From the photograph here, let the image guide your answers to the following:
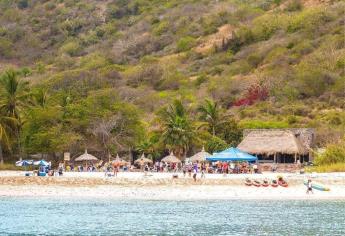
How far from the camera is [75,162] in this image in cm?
5572

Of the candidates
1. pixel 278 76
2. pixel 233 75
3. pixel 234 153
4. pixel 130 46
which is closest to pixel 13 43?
pixel 130 46

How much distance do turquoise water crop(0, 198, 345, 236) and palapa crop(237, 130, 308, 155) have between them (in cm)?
1608

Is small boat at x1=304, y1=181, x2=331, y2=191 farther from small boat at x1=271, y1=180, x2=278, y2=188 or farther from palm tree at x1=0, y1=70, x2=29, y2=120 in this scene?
palm tree at x1=0, y1=70, x2=29, y2=120

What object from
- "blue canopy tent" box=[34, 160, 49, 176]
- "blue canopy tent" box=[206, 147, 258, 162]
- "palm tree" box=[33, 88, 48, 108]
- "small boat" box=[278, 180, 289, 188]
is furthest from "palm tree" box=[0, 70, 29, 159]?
"small boat" box=[278, 180, 289, 188]

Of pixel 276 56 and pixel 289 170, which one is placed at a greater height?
pixel 276 56

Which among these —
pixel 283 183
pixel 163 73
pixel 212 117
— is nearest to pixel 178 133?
pixel 212 117

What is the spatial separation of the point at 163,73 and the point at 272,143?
41944mm

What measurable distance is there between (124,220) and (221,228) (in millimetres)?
4385

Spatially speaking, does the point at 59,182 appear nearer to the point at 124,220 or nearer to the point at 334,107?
the point at 124,220

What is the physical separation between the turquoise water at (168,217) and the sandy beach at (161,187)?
198 centimetres

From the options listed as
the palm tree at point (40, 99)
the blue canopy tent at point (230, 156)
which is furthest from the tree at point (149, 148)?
the blue canopy tent at point (230, 156)

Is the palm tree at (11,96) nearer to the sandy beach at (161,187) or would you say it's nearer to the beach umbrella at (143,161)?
the beach umbrella at (143,161)

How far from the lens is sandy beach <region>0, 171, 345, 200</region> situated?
38.4 m

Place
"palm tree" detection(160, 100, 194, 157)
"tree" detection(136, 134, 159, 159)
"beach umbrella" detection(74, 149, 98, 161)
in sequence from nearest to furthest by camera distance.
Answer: "beach umbrella" detection(74, 149, 98, 161)
"palm tree" detection(160, 100, 194, 157)
"tree" detection(136, 134, 159, 159)
